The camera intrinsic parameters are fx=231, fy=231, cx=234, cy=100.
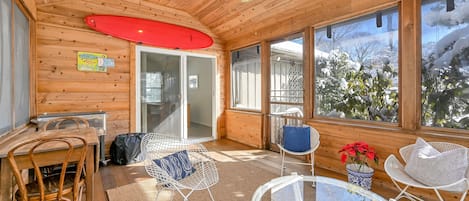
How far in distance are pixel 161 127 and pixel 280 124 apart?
2356mm

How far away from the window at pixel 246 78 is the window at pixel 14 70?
359cm

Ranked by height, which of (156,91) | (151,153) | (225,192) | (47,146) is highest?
(156,91)

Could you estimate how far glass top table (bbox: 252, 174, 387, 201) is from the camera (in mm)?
1711

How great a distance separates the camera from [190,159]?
91.6 inches

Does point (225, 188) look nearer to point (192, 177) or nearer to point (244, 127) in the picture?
point (192, 177)

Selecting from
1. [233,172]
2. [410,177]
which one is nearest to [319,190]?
[410,177]

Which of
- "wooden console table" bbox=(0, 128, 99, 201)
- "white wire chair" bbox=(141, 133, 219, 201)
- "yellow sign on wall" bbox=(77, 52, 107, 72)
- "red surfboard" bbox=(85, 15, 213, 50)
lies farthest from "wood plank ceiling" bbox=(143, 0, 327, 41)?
"wooden console table" bbox=(0, 128, 99, 201)

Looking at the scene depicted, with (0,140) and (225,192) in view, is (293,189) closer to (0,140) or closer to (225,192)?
(225,192)

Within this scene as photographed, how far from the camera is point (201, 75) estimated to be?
5387mm

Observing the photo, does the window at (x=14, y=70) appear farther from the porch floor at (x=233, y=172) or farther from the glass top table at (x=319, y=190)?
the glass top table at (x=319, y=190)

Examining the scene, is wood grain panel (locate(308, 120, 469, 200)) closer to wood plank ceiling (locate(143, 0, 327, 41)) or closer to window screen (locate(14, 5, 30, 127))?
wood plank ceiling (locate(143, 0, 327, 41))

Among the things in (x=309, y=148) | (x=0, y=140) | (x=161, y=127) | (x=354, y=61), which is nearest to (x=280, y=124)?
(x=309, y=148)

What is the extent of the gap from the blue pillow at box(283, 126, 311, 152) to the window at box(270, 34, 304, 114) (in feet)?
3.05

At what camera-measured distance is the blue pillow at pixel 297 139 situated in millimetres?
3004
